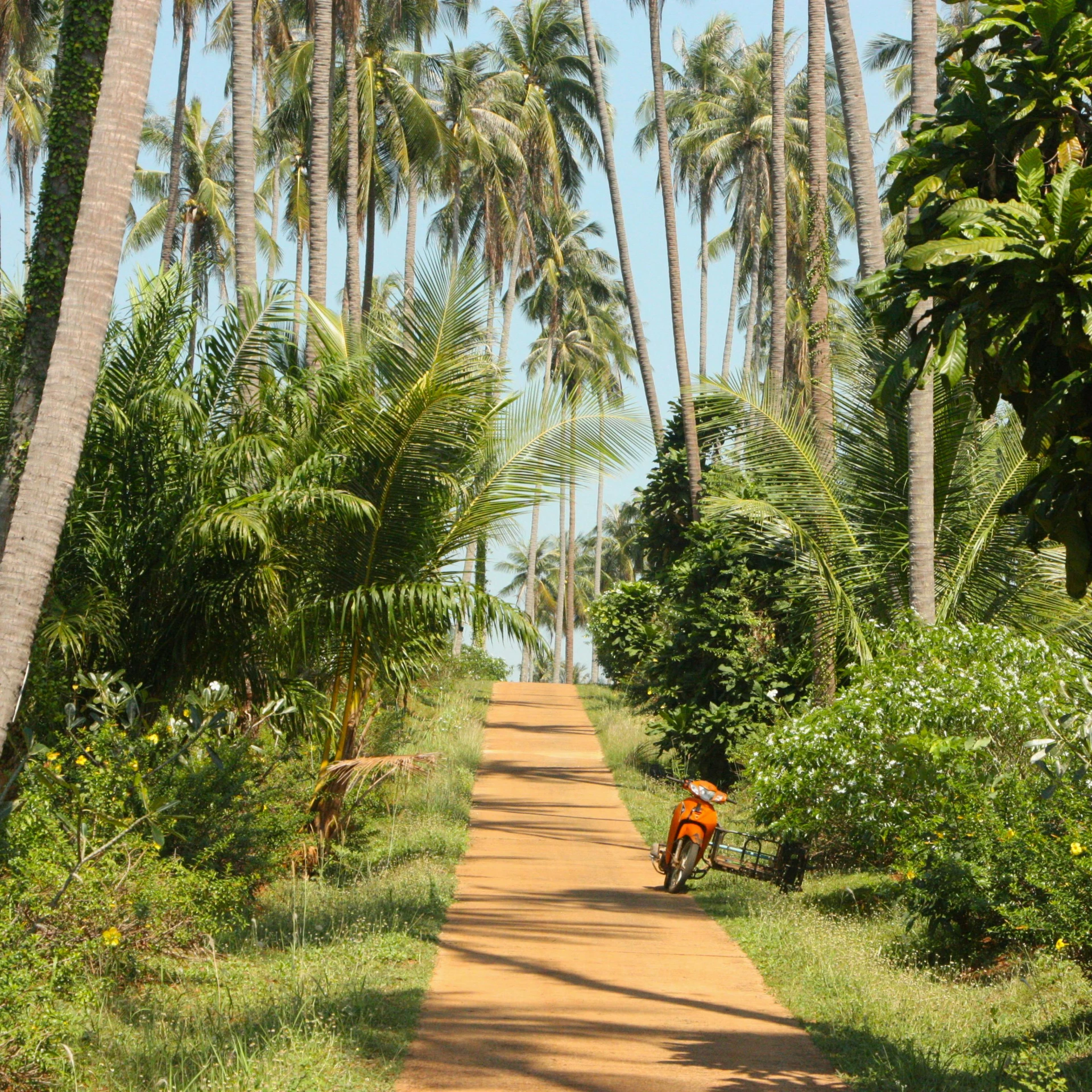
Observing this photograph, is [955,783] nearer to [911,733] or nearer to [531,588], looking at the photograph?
[911,733]

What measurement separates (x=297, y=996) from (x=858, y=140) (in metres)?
9.53

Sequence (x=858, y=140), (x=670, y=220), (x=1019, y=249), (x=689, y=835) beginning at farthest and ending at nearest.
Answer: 1. (x=670, y=220)
2. (x=858, y=140)
3. (x=689, y=835)
4. (x=1019, y=249)

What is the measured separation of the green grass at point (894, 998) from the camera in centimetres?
596

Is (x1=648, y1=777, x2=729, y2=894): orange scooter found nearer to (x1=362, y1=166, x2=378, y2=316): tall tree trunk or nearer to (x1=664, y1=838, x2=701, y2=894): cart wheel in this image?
(x1=664, y1=838, x2=701, y2=894): cart wheel

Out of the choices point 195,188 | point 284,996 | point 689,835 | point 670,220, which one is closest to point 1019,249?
point 284,996

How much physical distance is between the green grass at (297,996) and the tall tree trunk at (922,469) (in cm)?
481

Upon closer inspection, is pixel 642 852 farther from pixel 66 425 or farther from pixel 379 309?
pixel 66 425

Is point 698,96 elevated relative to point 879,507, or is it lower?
elevated

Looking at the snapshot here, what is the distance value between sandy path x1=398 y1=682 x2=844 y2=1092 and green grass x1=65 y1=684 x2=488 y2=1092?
225mm

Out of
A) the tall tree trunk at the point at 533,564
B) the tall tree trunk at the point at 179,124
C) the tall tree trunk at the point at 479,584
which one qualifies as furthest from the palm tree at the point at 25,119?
the tall tree trunk at the point at 479,584

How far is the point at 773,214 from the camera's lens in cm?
1875

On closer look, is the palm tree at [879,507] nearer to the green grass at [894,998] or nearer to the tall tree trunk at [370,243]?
the green grass at [894,998]

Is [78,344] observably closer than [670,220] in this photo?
Yes

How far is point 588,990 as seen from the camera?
7742mm
